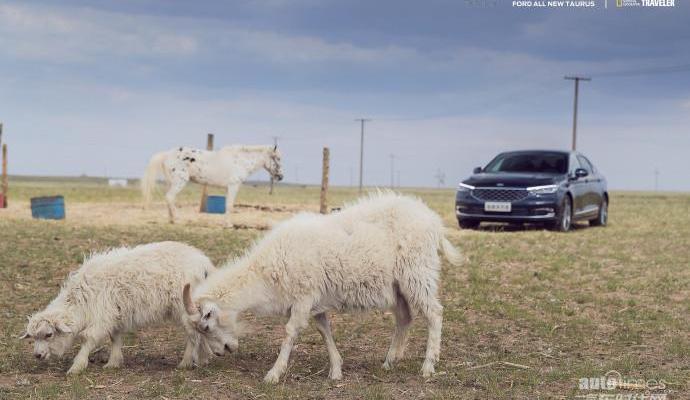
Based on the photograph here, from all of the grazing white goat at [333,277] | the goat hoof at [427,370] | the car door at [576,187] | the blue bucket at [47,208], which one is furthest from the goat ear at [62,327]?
the car door at [576,187]

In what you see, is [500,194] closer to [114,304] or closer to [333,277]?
[333,277]

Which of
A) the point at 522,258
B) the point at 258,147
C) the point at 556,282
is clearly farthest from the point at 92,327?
the point at 258,147

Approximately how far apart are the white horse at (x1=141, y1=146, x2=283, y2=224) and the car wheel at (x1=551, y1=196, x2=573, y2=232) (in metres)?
9.26

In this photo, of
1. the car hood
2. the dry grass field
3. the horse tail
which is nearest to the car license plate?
the car hood

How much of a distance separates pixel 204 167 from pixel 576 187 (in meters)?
10.8

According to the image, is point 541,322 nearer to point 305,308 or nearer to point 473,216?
point 305,308

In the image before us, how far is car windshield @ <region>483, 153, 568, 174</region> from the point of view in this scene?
20.8m

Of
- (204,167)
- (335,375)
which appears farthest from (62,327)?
(204,167)

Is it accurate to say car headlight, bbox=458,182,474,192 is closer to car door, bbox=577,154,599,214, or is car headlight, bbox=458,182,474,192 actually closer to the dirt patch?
car door, bbox=577,154,599,214

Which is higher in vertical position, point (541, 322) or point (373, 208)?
point (373, 208)

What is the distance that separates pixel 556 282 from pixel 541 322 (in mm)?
2824

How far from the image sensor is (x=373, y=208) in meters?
7.47

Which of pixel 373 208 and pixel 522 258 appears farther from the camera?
pixel 522 258

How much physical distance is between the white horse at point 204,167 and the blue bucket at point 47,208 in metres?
2.96
